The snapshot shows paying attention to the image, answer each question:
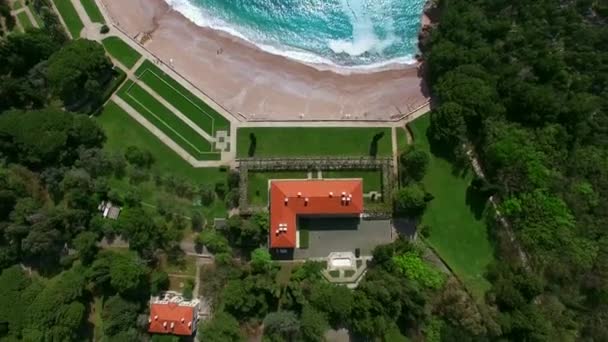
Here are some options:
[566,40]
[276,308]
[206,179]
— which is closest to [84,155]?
[206,179]

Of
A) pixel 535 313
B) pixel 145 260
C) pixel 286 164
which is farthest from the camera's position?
pixel 286 164

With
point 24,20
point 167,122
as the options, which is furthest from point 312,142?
point 24,20

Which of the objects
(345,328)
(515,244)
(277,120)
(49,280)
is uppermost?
(277,120)

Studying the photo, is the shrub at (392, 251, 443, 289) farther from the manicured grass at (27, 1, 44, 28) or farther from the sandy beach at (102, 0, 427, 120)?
the manicured grass at (27, 1, 44, 28)

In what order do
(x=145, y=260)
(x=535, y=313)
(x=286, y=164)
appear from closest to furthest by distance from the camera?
(x=535, y=313)
(x=145, y=260)
(x=286, y=164)

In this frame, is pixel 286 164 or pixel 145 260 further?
pixel 286 164

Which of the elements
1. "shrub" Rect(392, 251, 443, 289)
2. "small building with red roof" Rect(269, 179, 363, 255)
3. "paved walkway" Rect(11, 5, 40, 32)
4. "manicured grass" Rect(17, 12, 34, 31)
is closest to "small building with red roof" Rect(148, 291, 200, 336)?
"small building with red roof" Rect(269, 179, 363, 255)

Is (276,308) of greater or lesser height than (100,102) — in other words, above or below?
below

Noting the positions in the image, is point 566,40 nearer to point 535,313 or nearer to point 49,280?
point 535,313
